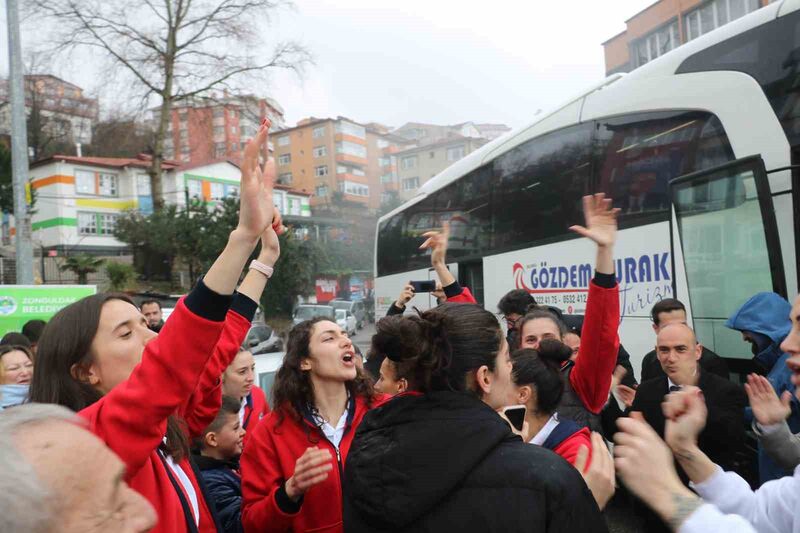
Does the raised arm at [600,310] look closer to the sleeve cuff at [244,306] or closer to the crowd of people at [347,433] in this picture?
the crowd of people at [347,433]

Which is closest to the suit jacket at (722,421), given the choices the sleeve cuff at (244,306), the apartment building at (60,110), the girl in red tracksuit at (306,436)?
the girl in red tracksuit at (306,436)

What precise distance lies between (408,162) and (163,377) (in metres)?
79.4

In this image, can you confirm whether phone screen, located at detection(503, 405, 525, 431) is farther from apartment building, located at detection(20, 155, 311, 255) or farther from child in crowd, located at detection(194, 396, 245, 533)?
apartment building, located at detection(20, 155, 311, 255)

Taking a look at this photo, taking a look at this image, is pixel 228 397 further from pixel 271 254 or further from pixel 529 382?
pixel 529 382

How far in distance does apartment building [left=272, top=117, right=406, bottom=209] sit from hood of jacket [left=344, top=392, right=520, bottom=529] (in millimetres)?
72031

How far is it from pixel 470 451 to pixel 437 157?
75.6 m

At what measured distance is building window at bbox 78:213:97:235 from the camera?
43500 millimetres

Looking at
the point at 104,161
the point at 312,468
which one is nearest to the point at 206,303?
the point at 312,468

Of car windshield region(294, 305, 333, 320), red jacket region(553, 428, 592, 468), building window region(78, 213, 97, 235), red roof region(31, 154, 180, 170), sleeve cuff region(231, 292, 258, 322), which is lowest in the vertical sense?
car windshield region(294, 305, 333, 320)

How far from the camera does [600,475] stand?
1.84m

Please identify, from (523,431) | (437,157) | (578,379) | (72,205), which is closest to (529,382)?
(523,431)

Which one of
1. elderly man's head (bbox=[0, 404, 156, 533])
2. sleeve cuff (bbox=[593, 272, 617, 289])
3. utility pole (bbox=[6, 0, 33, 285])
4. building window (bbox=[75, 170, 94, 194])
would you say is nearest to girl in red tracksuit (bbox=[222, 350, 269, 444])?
sleeve cuff (bbox=[593, 272, 617, 289])

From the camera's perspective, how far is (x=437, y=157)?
75.9 m

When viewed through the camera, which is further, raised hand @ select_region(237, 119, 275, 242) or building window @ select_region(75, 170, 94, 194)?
building window @ select_region(75, 170, 94, 194)
